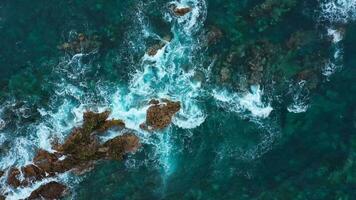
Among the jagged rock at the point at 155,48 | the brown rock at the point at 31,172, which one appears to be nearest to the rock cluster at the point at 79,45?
the jagged rock at the point at 155,48

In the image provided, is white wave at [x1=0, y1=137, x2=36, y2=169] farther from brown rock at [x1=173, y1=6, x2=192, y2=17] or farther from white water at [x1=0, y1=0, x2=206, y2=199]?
brown rock at [x1=173, y1=6, x2=192, y2=17]

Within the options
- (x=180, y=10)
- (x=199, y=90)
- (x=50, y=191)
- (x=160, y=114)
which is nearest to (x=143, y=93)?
(x=160, y=114)

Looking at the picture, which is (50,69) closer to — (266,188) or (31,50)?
(31,50)

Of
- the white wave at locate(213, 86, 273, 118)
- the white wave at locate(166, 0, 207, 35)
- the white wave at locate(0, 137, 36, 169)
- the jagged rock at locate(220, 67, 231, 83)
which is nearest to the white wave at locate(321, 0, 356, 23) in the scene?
the white wave at locate(213, 86, 273, 118)

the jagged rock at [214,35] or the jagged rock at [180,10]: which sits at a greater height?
the jagged rock at [180,10]

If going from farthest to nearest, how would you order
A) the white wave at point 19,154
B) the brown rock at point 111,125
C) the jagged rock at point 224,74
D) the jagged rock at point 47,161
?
the jagged rock at point 224,74, the brown rock at point 111,125, the white wave at point 19,154, the jagged rock at point 47,161

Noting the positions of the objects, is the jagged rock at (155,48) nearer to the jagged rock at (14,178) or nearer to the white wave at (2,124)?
the white wave at (2,124)
